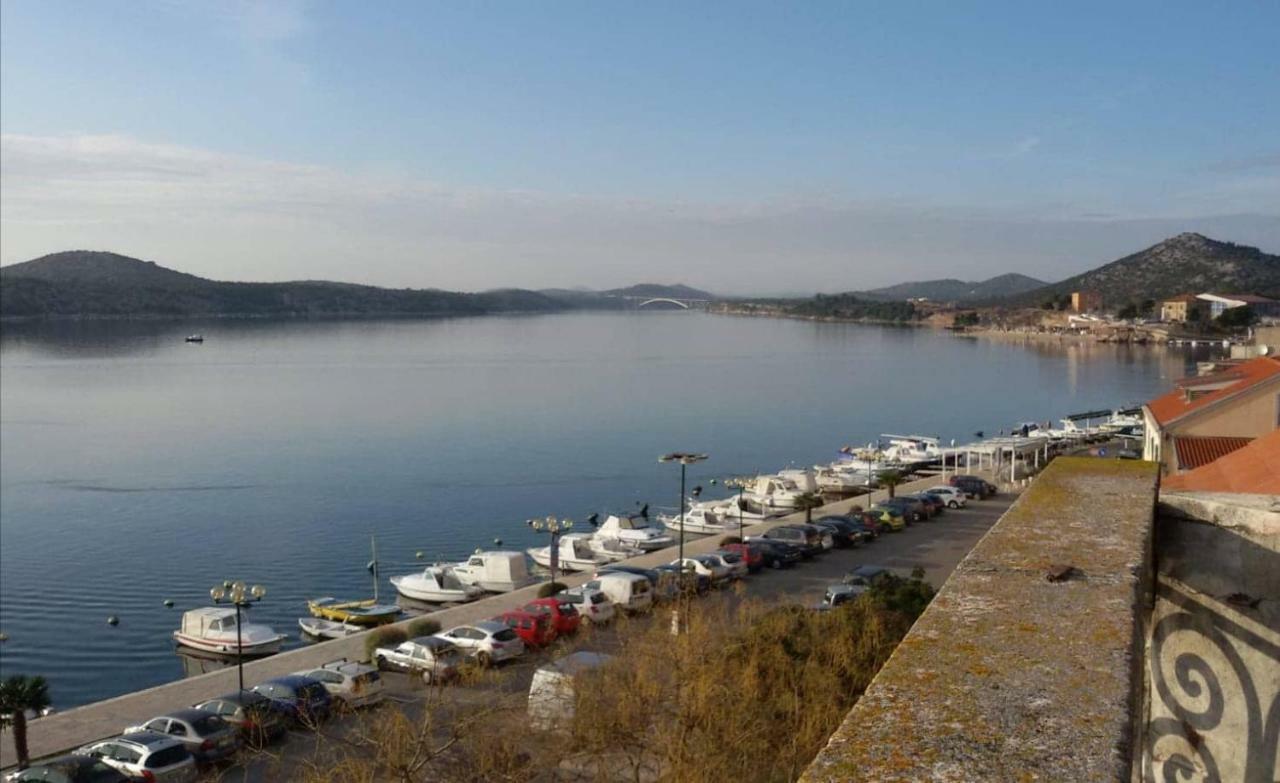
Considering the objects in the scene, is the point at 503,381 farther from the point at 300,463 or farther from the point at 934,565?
the point at 934,565

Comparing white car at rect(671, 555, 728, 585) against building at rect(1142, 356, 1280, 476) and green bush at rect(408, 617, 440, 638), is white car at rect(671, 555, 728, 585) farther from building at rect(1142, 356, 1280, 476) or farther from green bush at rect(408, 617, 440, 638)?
building at rect(1142, 356, 1280, 476)

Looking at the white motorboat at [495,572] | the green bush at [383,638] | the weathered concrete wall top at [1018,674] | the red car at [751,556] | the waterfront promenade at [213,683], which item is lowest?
the white motorboat at [495,572]

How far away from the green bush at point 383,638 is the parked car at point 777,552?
27.0 ft

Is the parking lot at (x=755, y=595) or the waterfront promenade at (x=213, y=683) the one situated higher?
the parking lot at (x=755, y=595)

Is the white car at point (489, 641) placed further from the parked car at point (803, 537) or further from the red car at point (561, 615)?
the parked car at point (803, 537)

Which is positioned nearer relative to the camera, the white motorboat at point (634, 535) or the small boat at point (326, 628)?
the small boat at point (326, 628)

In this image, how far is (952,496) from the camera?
97.8 feet

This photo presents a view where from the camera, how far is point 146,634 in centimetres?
2252

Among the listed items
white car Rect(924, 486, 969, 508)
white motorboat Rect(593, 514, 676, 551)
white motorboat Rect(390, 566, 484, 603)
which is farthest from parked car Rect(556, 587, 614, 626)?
white car Rect(924, 486, 969, 508)

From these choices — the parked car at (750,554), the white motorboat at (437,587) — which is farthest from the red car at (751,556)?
the white motorboat at (437,587)

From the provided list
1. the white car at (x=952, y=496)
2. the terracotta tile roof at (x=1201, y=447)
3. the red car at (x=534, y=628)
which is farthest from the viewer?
the white car at (x=952, y=496)

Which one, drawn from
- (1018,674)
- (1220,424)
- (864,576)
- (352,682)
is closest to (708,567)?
(864,576)

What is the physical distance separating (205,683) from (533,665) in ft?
17.2

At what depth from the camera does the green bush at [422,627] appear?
685 inches
